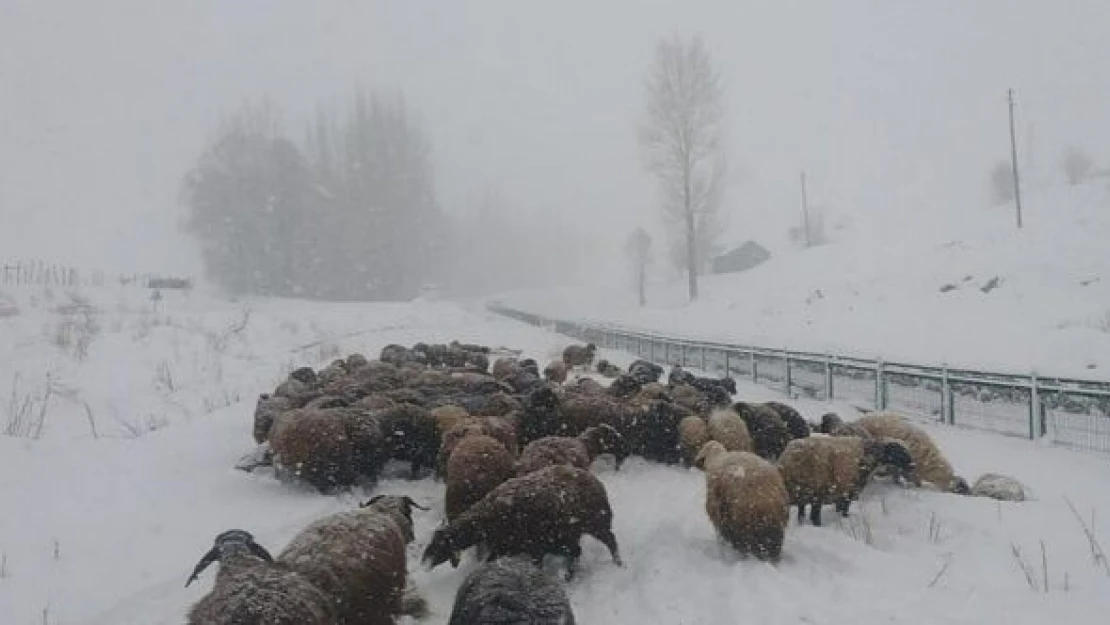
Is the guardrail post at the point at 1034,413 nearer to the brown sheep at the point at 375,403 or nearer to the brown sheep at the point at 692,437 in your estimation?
the brown sheep at the point at 692,437

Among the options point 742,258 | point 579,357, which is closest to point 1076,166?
point 742,258

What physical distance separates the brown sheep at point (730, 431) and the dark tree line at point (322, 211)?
182 ft

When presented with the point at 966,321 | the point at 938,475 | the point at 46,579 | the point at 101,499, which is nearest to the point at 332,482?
the point at 101,499

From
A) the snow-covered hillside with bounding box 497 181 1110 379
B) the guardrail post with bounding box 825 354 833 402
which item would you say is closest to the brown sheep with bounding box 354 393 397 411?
the guardrail post with bounding box 825 354 833 402

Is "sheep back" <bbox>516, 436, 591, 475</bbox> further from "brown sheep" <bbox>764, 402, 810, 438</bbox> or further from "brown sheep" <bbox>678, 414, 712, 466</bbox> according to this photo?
"brown sheep" <bbox>764, 402, 810, 438</bbox>

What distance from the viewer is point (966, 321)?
81.7 ft

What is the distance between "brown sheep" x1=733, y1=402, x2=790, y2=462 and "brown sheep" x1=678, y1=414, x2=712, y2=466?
0.56 m

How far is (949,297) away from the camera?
29.1 meters

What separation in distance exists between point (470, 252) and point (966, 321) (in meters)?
91.0

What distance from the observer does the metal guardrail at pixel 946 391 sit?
10.1m

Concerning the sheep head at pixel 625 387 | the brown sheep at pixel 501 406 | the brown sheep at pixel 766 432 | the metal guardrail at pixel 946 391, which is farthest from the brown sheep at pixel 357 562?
the metal guardrail at pixel 946 391

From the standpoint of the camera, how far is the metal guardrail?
33.2 ft

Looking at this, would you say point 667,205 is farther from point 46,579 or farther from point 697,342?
point 46,579

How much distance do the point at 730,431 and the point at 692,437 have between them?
0.44 meters
